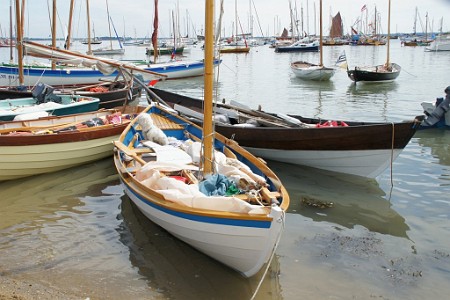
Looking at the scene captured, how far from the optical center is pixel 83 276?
600cm

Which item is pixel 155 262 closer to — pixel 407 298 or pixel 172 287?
pixel 172 287

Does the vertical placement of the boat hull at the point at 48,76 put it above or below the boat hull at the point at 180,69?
below

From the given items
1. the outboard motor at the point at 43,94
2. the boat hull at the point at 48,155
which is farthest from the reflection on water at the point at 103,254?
the outboard motor at the point at 43,94

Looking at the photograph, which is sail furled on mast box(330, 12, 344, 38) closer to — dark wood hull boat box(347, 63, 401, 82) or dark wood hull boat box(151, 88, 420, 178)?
dark wood hull boat box(347, 63, 401, 82)

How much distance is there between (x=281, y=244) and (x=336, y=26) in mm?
112140

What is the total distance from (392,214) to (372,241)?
4.68 feet

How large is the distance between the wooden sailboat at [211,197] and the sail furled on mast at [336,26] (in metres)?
107

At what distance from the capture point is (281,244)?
7.13 metres

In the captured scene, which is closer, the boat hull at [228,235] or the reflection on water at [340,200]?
the boat hull at [228,235]

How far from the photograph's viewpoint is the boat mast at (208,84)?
607cm

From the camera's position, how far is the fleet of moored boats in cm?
555

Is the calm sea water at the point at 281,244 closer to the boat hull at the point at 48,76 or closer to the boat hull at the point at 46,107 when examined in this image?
the boat hull at the point at 46,107

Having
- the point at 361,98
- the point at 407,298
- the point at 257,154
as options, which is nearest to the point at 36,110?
the point at 257,154

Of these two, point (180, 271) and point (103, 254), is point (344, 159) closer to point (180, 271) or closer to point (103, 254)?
point (180, 271)
